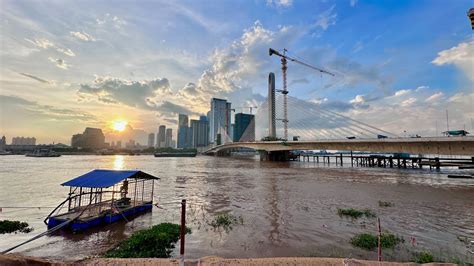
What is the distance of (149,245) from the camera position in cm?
756

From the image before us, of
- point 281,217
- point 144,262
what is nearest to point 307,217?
point 281,217

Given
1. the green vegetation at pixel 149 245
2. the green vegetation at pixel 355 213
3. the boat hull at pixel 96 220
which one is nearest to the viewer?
the green vegetation at pixel 149 245

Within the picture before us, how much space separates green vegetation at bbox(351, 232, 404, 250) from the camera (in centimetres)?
781

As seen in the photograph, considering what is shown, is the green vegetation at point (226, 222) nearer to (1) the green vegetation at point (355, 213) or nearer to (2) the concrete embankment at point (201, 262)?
(2) the concrete embankment at point (201, 262)

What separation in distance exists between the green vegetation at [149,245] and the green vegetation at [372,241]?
20.0 ft

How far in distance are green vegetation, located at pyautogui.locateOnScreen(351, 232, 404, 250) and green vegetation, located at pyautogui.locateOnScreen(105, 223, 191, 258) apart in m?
6.10

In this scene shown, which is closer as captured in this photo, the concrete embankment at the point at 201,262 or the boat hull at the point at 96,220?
the concrete embankment at the point at 201,262

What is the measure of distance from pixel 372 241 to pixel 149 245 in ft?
23.7

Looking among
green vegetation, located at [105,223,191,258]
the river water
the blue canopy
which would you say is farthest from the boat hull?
green vegetation, located at [105,223,191,258]

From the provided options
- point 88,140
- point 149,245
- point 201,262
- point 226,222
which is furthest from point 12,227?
point 88,140

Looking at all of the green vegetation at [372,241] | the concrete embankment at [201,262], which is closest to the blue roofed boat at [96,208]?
the concrete embankment at [201,262]

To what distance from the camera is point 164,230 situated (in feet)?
28.6

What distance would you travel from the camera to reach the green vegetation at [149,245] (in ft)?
22.5

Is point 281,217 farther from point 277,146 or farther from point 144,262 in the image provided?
point 277,146
